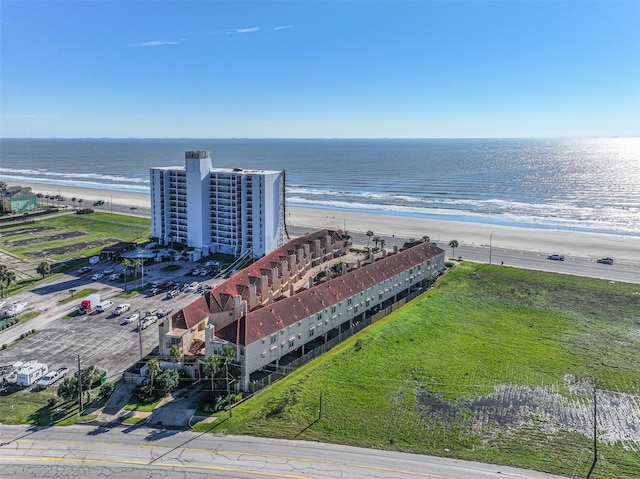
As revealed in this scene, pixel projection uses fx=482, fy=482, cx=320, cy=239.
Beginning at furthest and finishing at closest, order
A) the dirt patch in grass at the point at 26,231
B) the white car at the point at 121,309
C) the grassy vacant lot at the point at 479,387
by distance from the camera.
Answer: the dirt patch in grass at the point at 26,231 → the white car at the point at 121,309 → the grassy vacant lot at the point at 479,387

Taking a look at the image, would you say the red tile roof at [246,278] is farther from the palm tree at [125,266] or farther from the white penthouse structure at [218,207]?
the palm tree at [125,266]

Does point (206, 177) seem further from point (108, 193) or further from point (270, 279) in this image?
point (108, 193)

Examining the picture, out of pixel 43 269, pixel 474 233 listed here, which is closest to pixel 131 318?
pixel 43 269

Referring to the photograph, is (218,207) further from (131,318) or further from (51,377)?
(51,377)

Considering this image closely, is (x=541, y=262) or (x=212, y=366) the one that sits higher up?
(x=541, y=262)

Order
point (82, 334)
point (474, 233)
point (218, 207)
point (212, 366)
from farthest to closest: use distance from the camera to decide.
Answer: point (474, 233) < point (218, 207) < point (82, 334) < point (212, 366)

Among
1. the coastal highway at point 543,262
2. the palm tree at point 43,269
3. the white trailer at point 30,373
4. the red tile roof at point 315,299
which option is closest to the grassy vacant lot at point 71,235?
the palm tree at point 43,269
